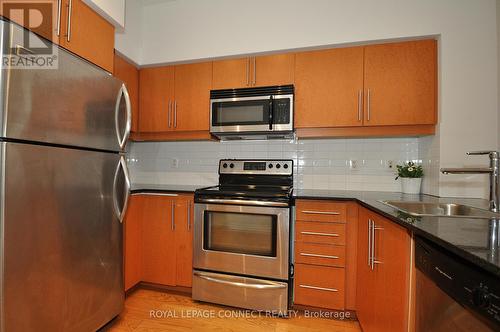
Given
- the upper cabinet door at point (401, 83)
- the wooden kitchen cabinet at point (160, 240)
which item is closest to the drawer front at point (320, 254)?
the wooden kitchen cabinet at point (160, 240)

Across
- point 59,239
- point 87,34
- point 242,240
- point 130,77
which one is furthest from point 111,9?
point 242,240

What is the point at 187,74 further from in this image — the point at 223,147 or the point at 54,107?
the point at 54,107

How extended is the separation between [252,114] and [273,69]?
43 cm

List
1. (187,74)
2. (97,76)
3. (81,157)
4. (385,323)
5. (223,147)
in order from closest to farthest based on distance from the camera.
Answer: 1. (385,323)
2. (81,157)
3. (97,76)
4. (187,74)
5. (223,147)

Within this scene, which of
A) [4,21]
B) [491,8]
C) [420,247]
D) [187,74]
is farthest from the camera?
[187,74]

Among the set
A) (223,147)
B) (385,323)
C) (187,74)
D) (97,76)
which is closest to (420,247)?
(385,323)

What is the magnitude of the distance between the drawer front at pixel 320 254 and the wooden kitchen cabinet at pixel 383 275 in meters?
0.14

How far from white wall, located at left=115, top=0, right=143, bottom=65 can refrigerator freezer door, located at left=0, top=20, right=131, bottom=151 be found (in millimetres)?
764

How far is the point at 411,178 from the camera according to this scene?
6.89 ft

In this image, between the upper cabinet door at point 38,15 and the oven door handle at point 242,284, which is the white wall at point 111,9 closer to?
the upper cabinet door at point 38,15

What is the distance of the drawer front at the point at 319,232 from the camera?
6.06 feet

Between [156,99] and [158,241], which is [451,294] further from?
[156,99]

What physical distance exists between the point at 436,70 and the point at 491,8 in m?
0.52

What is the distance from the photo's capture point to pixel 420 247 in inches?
36.2
